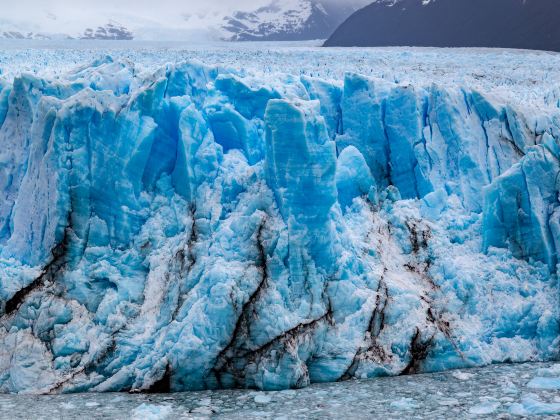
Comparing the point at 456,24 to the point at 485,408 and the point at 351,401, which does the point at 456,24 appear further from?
the point at 351,401

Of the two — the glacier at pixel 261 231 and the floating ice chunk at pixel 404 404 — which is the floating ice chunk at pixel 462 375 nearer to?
the glacier at pixel 261 231

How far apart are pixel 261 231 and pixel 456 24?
20568mm

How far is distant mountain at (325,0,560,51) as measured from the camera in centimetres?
2109

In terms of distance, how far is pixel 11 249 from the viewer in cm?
712

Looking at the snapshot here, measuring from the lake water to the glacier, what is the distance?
22cm

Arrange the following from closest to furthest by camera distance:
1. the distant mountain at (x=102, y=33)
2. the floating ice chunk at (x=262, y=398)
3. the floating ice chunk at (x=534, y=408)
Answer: the floating ice chunk at (x=534, y=408), the floating ice chunk at (x=262, y=398), the distant mountain at (x=102, y=33)

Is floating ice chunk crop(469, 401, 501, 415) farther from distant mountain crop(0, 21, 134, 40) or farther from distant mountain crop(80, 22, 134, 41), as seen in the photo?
distant mountain crop(80, 22, 134, 41)

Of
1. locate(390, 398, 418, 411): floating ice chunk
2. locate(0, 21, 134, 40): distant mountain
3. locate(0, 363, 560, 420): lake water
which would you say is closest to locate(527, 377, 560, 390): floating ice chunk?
locate(0, 363, 560, 420): lake water

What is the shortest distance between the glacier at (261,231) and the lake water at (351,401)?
22 cm

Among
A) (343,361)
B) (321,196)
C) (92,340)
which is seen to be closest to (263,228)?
(321,196)

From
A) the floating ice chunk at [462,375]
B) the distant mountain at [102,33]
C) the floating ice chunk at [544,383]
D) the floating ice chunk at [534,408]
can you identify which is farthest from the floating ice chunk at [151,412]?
the distant mountain at [102,33]

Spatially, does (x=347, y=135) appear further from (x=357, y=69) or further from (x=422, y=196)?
(x=357, y=69)

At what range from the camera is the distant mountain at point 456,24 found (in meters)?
21.1

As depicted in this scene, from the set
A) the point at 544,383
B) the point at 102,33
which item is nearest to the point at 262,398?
the point at 544,383
